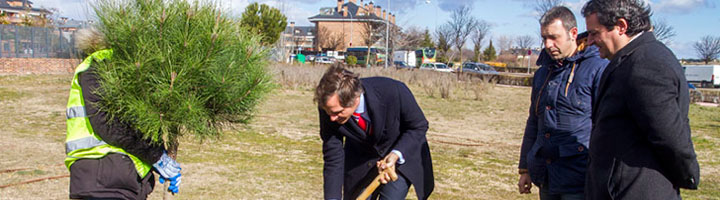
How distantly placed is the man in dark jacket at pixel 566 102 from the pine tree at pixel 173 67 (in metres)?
1.57

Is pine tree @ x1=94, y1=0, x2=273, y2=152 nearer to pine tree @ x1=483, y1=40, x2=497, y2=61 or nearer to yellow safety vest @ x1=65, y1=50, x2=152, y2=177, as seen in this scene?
yellow safety vest @ x1=65, y1=50, x2=152, y2=177

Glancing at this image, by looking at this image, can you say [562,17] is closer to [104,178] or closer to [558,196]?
[558,196]

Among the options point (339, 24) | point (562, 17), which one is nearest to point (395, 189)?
point (562, 17)

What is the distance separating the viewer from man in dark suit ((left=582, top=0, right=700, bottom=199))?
2.00 meters

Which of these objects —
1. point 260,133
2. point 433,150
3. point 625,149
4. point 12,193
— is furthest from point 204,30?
point 260,133

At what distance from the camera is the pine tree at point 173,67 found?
106 inches

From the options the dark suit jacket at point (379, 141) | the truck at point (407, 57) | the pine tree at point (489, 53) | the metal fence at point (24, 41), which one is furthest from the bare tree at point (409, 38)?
the dark suit jacket at point (379, 141)

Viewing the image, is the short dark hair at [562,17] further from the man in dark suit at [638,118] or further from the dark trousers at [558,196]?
the dark trousers at [558,196]

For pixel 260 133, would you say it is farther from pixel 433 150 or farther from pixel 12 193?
pixel 12 193

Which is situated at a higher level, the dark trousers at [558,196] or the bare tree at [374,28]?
the bare tree at [374,28]

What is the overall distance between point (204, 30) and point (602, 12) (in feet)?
6.23

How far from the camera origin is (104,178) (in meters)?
2.61

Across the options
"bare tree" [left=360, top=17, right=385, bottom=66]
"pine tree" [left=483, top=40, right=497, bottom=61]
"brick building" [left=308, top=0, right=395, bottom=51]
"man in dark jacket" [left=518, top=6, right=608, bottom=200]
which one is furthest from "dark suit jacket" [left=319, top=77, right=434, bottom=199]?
"brick building" [left=308, top=0, right=395, bottom=51]

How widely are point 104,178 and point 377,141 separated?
1.37 meters
